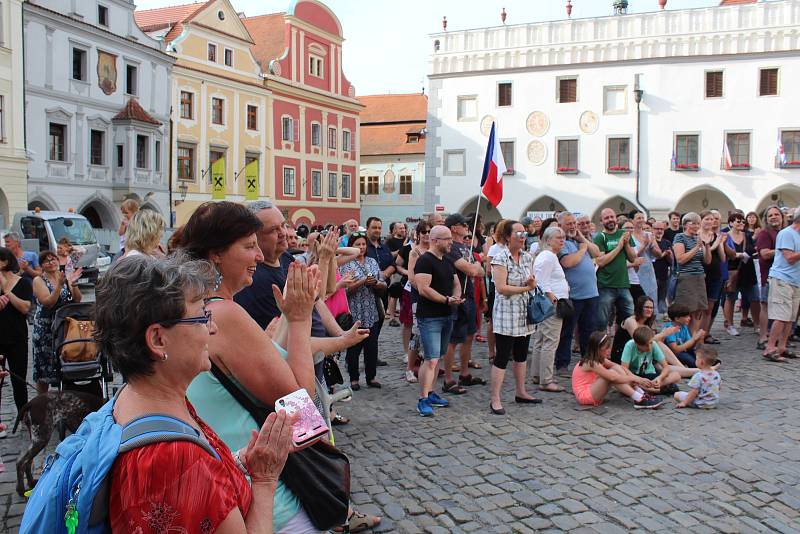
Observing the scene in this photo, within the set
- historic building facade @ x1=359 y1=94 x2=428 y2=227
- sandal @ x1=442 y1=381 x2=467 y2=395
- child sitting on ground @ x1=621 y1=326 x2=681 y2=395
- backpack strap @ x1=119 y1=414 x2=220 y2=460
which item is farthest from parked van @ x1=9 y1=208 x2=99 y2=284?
historic building facade @ x1=359 y1=94 x2=428 y2=227

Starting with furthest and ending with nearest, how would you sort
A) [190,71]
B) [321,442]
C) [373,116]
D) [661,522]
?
[373,116], [190,71], [661,522], [321,442]

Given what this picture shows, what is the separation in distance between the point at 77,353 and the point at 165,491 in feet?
14.6

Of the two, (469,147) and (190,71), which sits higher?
(190,71)

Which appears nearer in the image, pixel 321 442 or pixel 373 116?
pixel 321 442

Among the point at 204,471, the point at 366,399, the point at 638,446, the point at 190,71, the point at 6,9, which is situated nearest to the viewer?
the point at 204,471

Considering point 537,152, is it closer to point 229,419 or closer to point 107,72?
point 107,72

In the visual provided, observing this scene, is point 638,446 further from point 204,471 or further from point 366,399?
point 204,471

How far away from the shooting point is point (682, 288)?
392 inches

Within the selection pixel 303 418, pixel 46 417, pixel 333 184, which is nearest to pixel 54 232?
pixel 46 417

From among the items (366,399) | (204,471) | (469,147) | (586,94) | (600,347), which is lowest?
(366,399)

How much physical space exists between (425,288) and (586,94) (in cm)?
2739

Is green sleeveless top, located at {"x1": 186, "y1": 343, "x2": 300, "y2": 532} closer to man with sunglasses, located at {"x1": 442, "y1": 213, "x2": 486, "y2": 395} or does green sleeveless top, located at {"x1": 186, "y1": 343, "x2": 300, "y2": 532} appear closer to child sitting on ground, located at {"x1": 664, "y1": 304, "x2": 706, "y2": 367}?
man with sunglasses, located at {"x1": 442, "y1": 213, "x2": 486, "y2": 395}

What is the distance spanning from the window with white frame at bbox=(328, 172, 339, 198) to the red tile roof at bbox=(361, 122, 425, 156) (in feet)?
19.4

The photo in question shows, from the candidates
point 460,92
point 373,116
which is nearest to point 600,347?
point 460,92
